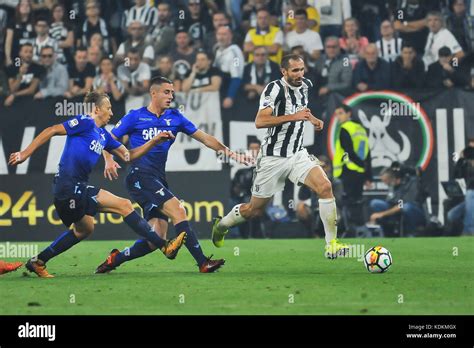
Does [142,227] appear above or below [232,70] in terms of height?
below

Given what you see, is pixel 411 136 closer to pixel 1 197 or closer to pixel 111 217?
pixel 111 217

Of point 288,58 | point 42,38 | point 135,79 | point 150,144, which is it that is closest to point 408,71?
point 135,79

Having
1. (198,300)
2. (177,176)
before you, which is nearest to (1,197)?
(177,176)

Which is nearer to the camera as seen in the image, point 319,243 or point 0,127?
point 319,243

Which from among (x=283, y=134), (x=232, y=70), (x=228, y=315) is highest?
(x=232, y=70)

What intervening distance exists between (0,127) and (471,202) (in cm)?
791

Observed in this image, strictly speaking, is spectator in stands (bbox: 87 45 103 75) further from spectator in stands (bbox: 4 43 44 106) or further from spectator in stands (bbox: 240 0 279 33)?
spectator in stands (bbox: 240 0 279 33)

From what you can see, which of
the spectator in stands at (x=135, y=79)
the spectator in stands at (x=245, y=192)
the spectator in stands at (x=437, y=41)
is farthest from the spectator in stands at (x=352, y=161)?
the spectator in stands at (x=135, y=79)

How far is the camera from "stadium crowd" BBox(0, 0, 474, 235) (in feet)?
64.0

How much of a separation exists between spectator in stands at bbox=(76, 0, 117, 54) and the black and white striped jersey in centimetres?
742

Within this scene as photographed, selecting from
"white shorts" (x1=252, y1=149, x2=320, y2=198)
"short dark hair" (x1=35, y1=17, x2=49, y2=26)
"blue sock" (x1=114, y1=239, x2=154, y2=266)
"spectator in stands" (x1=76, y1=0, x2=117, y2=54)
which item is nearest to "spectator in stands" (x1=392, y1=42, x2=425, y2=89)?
"spectator in stands" (x1=76, y1=0, x2=117, y2=54)

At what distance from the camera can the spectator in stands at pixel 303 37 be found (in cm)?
1991

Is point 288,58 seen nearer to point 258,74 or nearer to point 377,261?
point 377,261

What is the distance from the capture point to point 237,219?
13.8 metres
